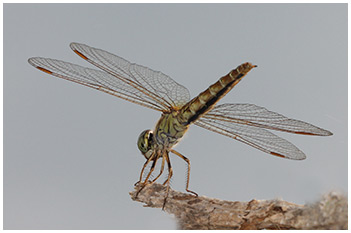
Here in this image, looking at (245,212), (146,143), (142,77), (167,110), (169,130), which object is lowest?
(245,212)

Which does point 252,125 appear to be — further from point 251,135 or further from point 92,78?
point 92,78

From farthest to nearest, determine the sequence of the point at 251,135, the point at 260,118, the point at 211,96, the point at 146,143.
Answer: the point at 146,143, the point at 251,135, the point at 260,118, the point at 211,96

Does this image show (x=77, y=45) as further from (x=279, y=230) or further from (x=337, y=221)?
(x=337, y=221)

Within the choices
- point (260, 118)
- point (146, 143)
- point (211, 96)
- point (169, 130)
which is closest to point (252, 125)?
point (260, 118)

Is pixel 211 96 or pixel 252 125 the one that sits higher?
pixel 211 96

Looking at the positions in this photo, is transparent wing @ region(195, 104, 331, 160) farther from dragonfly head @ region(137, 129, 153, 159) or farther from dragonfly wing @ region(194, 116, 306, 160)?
dragonfly head @ region(137, 129, 153, 159)

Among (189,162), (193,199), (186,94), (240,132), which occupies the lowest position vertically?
(193,199)

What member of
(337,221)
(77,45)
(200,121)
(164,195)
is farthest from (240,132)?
(77,45)
